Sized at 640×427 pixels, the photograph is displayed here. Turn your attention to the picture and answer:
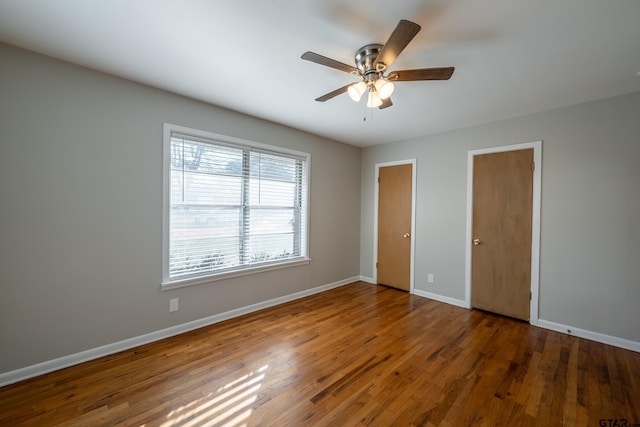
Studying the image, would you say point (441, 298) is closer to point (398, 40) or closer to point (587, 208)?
point (587, 208)

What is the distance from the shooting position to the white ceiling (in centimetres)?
156

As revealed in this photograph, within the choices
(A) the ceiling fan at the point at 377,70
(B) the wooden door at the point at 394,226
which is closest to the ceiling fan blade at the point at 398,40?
(A) the ceiling fan at the point at 377,70

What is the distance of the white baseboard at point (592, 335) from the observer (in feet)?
8.37

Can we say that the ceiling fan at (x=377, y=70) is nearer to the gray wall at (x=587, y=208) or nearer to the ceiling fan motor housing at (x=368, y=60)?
the ceiling fan motor housing at (x=368, y=60)

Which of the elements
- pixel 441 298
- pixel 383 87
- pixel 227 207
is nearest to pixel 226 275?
pixel 227 207

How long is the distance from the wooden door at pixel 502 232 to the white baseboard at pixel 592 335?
22 centimetres

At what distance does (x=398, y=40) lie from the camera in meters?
1.47

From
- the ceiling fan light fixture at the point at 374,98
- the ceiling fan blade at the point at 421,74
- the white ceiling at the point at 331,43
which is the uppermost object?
the white ceiling at the point at 331,43

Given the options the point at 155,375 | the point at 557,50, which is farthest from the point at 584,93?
the point at 155,375

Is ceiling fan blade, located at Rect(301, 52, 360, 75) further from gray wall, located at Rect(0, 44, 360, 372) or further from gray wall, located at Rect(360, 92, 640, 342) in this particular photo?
gray wall, located at Rect(360, 92, 640, 342)

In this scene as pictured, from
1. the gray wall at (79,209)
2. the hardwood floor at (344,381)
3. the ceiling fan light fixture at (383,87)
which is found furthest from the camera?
the gray wall at (79,209)

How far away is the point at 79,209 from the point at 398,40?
275 cm

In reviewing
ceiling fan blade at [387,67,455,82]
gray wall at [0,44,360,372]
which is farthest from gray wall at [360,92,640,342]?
gray wall at [0,44,360,372]

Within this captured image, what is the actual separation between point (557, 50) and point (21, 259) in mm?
4305
